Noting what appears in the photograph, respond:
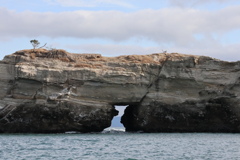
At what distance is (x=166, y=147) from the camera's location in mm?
32719

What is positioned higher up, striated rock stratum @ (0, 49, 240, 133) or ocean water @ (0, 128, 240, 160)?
striated rock stratum @ (0, 49, 240, 133)

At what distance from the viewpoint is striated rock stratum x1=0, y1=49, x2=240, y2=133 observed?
46656mm

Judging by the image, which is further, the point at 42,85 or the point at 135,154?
the point at 42,85

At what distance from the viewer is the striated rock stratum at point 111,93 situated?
46.7 metres

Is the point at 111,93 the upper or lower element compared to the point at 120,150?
upper

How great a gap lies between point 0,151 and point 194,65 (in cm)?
2406

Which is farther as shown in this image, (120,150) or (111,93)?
(111,93)

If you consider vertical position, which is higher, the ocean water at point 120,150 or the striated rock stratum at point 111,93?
the striated rock stratum at point 111,93

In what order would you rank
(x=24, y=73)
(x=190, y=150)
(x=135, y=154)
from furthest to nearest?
(x=24, y=73), (x=190, y=150), (x=135, y=154)

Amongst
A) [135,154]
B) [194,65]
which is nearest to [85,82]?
[194,65]

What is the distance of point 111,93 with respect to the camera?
48344mm

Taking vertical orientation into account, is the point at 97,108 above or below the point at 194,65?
below

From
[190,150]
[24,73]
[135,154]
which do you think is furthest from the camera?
[24,73]

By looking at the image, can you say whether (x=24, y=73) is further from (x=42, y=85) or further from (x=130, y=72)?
(x=130, y=72)
